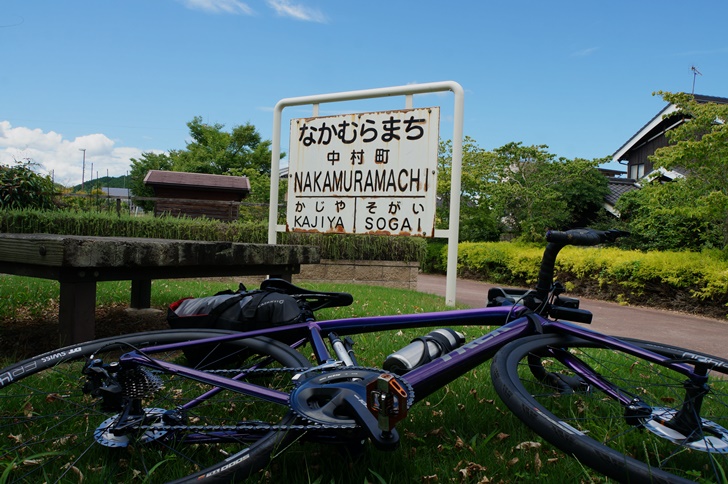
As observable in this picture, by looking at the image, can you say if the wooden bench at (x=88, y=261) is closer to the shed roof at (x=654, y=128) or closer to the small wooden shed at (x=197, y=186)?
the shed roof at (x=654, y=128)

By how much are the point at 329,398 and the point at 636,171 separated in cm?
2745

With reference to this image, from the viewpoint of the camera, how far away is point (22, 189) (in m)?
11.8

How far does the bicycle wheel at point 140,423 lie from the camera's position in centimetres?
144

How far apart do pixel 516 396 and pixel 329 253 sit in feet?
28.7

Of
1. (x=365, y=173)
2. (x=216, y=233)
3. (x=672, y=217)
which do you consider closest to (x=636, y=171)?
(x=672, y=217)

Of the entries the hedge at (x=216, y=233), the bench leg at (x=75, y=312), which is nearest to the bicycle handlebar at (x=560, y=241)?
the bench leg at (x=75, y=312)

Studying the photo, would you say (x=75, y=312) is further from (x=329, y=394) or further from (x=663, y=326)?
(x=663, y=326)

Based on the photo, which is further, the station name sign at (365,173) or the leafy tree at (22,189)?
the leafy tree at (22,189)

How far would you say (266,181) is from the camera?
29328mm

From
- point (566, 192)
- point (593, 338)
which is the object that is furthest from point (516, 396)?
point (566, 192)

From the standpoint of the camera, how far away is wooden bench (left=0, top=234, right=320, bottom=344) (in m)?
2.56

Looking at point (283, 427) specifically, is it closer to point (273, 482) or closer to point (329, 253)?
point (273, 482)

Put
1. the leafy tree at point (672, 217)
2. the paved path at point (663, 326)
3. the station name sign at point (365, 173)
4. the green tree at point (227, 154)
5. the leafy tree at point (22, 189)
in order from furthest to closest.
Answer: the green tree at point (227, 154)
the leafy tree at point (22, 189)
the leafy tree at point (672, 217)
the station name sign at point (365, 173)
the paved path at point (663, 326)

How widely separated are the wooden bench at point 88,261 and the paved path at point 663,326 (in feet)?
15.7
